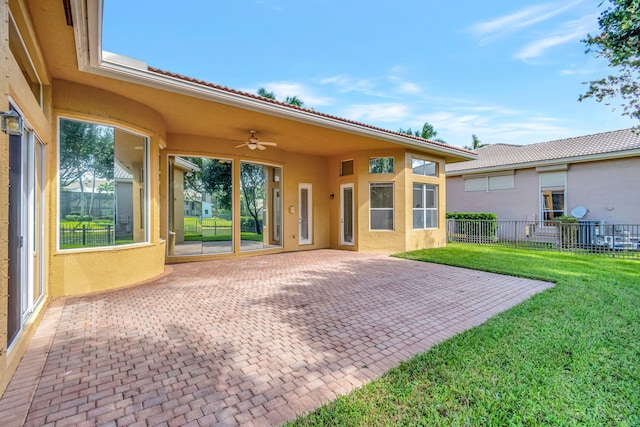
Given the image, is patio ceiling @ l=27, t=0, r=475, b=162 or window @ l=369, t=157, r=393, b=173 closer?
patio ceiling @ l=27, t=0, r=475, b=162

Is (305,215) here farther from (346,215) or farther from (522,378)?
(522,378)

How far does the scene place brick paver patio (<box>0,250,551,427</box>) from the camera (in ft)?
7.55

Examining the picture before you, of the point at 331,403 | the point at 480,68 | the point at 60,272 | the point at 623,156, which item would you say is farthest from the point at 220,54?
the point at 623,156

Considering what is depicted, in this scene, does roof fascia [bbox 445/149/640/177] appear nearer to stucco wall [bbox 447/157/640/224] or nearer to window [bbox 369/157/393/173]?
stucco wall [bbox 447/157/640/224]

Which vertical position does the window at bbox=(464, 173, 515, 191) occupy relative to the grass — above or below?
above

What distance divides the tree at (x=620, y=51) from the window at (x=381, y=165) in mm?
5326

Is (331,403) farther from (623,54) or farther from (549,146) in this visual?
(549,146)

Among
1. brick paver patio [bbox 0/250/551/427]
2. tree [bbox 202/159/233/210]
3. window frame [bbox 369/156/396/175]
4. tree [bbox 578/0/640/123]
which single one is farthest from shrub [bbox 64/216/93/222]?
tree [bbox 578/0/640/123]

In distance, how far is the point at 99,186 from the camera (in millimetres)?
5629

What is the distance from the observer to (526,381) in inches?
101

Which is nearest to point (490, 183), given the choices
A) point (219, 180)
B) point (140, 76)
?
point (219, 180)

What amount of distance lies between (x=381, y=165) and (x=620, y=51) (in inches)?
252

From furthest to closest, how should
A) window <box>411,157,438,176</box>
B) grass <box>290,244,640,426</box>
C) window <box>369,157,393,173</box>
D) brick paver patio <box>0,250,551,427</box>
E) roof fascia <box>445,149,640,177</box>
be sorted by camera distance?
roof fascia <box>445,149,640,177</box> → window <box>411,157,438,176</box> → window <box>369,157,393,173</box> → brick paver patio <box>0,250,551,427</box> → grass <box>290,244,640,426</box>

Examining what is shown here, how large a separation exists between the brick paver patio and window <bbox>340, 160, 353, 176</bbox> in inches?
224
